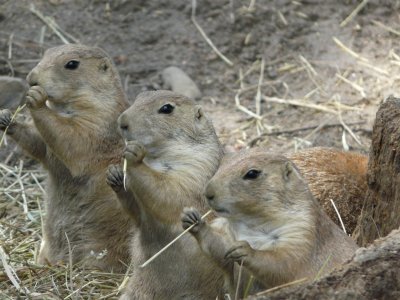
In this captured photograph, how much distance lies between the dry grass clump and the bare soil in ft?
5.94

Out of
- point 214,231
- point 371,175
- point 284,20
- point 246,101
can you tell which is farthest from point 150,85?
point 214,231

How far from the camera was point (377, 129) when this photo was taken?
612 cm

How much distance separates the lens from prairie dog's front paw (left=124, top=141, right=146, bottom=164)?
5.61 meters

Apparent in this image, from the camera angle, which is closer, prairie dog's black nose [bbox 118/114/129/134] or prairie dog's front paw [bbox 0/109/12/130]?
prairie dog's black nose [bbox 118/114/129/134]

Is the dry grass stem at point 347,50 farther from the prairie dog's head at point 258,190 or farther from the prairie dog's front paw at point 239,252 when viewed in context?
the prairie dog's front paw at point 239,252

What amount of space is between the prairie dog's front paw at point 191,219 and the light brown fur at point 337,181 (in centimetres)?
161

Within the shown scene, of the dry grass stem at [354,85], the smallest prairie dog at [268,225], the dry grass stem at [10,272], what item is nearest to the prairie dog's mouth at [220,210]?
the smallest prairie dog at [268,225]

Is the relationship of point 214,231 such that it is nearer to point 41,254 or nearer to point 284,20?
point 41,254

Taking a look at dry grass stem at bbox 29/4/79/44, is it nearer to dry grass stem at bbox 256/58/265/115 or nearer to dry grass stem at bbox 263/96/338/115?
dry grass stem at bbox 256/58/265/115

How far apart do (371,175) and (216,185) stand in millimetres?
1401

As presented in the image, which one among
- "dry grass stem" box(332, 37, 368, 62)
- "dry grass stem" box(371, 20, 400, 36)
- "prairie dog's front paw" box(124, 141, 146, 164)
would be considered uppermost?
"prairie dog's front paw" box(124, 141, 146, 164)

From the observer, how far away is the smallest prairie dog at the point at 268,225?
16.7 ft

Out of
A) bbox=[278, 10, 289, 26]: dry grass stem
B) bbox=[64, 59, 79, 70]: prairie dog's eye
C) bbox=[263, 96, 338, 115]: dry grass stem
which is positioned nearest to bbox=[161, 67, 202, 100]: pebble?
bbox=[263, 96, 338, 115]: dry grass stem

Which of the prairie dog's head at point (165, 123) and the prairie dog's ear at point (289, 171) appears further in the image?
the prairie dog's head at point (165, 123)
